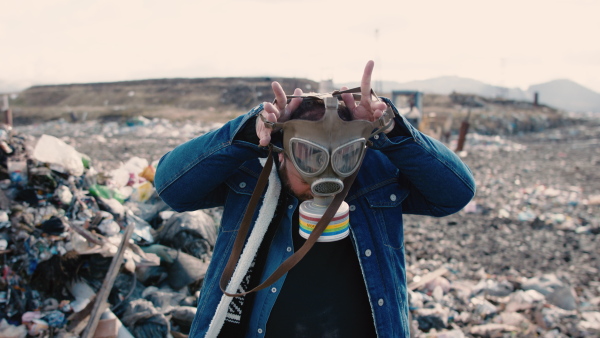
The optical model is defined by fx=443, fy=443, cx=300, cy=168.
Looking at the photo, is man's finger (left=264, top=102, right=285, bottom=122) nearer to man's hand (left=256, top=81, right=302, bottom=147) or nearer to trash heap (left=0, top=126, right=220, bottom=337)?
man's hand (left=256, top=81, right=302, bottom=147)

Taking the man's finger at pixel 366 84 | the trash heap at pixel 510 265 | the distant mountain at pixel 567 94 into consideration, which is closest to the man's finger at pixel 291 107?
the man's finger at pixel 366 84

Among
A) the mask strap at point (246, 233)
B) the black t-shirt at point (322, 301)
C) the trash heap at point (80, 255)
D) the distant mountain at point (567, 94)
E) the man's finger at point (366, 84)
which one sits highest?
the man's finger at point (366, 84)

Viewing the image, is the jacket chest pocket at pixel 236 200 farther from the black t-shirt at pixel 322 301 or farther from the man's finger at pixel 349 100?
the man's finger at pixel 349 100

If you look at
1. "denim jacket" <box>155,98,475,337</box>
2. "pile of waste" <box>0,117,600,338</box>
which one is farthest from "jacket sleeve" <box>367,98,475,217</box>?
"pile of waste" <box>0,117,600,338</box>

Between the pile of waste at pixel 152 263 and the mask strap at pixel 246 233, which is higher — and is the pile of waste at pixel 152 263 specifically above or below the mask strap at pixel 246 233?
below

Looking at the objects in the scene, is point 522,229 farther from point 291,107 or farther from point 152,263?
point 291,107

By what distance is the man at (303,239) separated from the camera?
64.5 inches

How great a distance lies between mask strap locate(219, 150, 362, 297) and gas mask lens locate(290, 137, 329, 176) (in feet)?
0.42

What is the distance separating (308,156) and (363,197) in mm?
370

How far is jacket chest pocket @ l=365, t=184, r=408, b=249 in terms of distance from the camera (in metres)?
1.75

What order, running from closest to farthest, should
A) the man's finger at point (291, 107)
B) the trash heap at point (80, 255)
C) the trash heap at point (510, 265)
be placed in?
the man's finger at point (291, 107), the trash heap at point (80, 255), the trash heap at point (510, 265)

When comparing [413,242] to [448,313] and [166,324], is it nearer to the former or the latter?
[448,313]

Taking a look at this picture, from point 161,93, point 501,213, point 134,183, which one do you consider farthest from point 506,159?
point 161,93

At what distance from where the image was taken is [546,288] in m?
4.30
